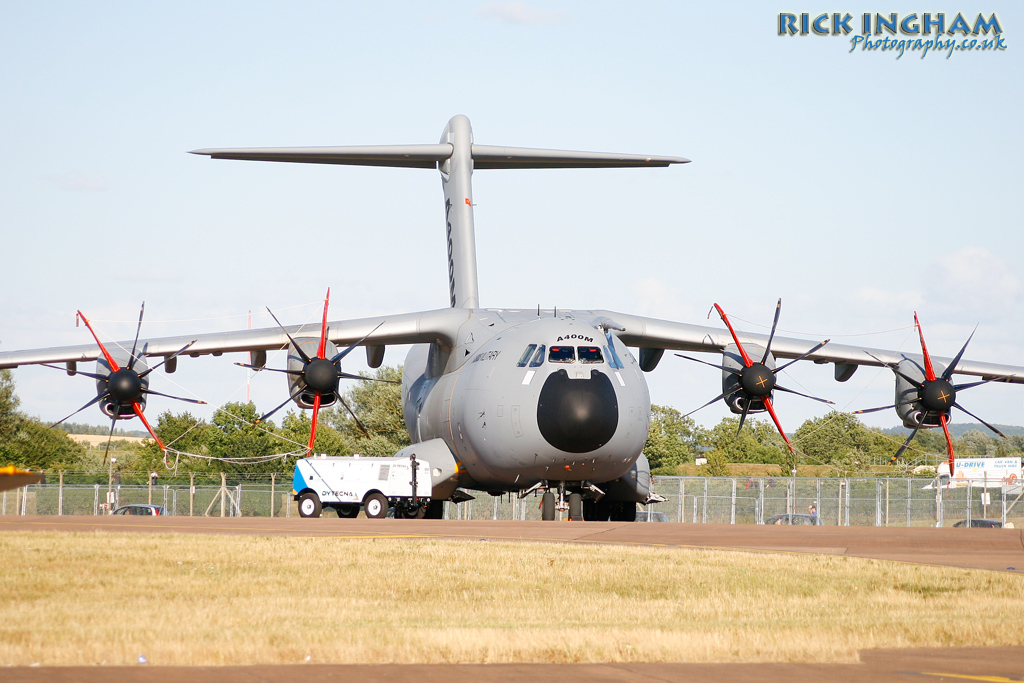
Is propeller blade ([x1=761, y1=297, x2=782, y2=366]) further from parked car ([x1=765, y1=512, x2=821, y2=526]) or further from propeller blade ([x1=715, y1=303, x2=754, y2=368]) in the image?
parked car ([x1=765, y1=512, x2=821, y2=526])

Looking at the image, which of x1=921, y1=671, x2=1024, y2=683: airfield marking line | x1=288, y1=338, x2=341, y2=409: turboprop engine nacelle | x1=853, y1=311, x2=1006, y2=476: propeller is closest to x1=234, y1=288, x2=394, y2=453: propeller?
x1=288, y1=338, x2=341, y2=409: turboprop engine nacelle

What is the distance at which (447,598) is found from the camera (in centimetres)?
931

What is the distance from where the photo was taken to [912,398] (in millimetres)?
23531

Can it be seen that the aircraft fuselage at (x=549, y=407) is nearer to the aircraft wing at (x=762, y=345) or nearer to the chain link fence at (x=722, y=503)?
the aircraft wing at (x=762, y=345)

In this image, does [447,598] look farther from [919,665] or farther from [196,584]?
[919,665]

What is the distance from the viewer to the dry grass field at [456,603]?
6684mm

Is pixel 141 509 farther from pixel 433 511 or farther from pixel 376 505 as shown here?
pixel 433 511

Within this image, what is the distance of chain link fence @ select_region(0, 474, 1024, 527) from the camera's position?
29.3 m

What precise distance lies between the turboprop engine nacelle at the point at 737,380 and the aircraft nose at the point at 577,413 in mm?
4533

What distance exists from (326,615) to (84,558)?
3.76 metres

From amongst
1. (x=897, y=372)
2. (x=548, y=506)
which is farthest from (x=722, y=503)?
(x=548, y=506)

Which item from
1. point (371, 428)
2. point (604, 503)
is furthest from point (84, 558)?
point (371, 428)

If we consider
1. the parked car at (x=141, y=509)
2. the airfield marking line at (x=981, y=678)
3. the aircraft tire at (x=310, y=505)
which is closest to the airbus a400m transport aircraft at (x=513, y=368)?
the aircraft tire at (x=310, y=505)

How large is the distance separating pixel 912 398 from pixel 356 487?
37.8ft
